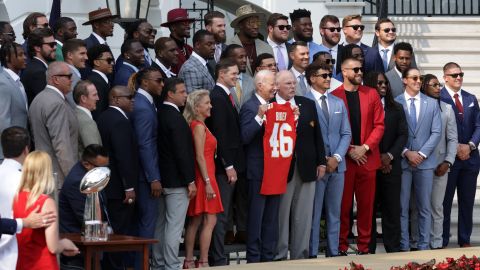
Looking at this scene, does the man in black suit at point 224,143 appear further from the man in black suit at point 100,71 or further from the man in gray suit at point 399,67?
the man in gray suit at point 399,67

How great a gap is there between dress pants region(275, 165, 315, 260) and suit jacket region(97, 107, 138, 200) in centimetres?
221

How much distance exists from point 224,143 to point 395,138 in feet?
8.62

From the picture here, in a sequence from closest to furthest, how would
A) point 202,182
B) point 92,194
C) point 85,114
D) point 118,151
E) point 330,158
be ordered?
1. point 92,194
2. point 85,114
3. point 118,151
4. point 202,182
5. point 330,158

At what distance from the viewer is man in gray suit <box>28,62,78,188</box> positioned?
48.8ft

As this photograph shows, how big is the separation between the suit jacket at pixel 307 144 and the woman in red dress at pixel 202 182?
1086 millimetres

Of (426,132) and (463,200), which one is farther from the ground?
(426,132)

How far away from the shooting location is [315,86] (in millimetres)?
17531

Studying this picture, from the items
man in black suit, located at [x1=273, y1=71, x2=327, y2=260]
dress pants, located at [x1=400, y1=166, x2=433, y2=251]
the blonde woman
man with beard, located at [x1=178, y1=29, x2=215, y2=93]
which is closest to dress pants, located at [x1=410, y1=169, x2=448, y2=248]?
dress pants, located at [x1=400, y1=166, x2=433, y2=251]

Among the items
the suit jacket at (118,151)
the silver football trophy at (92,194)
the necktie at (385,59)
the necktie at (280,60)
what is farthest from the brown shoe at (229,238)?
the silver football trophy at (92,194)

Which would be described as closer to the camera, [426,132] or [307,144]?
[307,144]

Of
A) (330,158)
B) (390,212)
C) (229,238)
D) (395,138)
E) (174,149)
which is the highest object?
(174,149)

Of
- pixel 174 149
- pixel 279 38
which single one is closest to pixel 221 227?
pixel 174 149

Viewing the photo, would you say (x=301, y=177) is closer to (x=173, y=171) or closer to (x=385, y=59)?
(x=173, y=171)

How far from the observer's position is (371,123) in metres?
17.8
